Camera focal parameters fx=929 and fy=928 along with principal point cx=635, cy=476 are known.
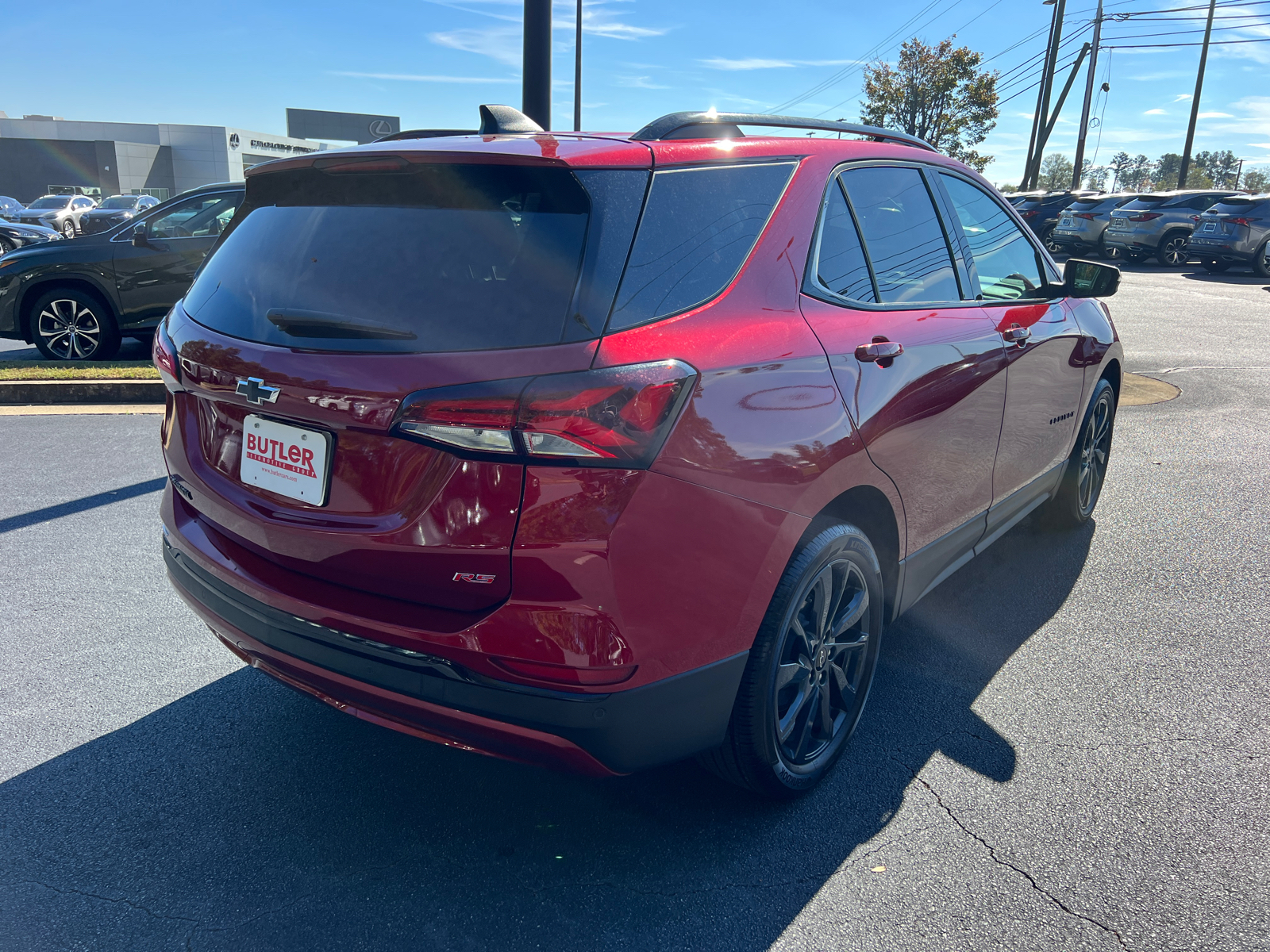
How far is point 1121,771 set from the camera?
9.11ft

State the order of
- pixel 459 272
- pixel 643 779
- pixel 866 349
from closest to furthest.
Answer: pixel 459 272 < pixel 866 349 < pixel 643 779

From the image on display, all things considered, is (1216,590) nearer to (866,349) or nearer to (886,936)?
(866,349)

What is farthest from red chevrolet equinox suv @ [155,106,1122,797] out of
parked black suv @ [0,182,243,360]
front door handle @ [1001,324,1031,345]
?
parked black suv @ [0,182,243,360]

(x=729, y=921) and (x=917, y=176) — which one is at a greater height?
(x=917, y=176)

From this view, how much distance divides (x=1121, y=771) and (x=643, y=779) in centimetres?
143

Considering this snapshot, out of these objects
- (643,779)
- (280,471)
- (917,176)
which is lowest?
(643,779)

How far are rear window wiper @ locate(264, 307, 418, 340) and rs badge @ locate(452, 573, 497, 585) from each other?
0.51 m

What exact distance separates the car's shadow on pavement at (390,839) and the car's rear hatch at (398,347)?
29.9 inches

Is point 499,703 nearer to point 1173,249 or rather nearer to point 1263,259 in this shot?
point 1263,259

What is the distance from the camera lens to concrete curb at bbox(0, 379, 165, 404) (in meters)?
7.29

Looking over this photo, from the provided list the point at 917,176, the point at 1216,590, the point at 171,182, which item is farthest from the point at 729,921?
the point at 171,182

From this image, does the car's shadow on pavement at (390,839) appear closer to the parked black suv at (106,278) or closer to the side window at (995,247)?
the side window at (995,247)

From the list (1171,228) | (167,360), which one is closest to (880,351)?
(167,360)

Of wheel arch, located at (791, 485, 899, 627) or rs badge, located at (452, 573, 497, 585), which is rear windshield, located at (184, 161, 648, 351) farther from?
wheel arch, located at (791, 485, 899, 627)
